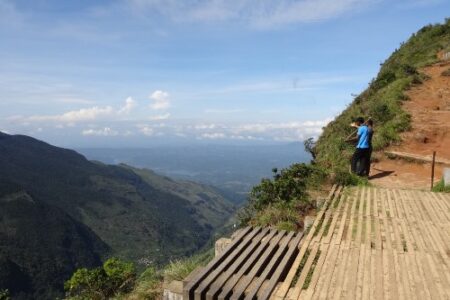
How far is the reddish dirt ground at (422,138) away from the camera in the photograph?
1535 cm

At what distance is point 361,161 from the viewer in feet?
49.1

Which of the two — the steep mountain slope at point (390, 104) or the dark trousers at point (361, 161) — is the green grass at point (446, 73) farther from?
the dark trousers at point (361, 161)

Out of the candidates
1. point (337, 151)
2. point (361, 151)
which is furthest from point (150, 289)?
point (337, 151)

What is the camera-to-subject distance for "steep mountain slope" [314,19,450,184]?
1873 centimetres

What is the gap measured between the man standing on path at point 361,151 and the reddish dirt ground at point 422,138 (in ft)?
2.06

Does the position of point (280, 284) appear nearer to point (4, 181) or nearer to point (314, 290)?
point (314, 290)

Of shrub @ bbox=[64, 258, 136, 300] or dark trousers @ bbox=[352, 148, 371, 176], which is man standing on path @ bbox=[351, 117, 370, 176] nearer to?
dark trousers @ bbox=[352, 148, 371, 176]

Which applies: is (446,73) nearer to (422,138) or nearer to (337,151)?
(422,138)

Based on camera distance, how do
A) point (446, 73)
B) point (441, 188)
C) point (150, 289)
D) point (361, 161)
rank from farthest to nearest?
point (446, 73)
point (361, 161)
point (441, 188)
point (150, 289)

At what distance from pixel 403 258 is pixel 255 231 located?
2.92 metres

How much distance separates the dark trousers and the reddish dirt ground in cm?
54

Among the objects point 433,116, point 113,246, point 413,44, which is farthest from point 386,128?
point 113,246

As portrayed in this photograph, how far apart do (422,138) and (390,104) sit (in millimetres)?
4084

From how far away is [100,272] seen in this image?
1284cm
